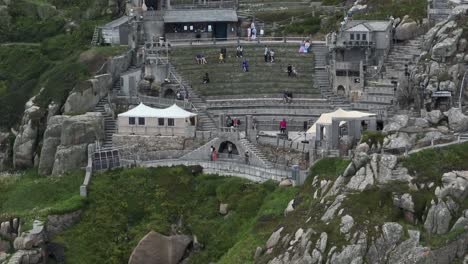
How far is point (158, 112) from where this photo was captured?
107 metres

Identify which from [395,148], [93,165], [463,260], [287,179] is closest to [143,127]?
[93,165]

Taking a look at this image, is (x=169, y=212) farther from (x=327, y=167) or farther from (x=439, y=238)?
(x=439, y=238)

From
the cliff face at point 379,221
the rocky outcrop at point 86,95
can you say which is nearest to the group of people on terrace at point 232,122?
the rocky outcrop at point 86,95

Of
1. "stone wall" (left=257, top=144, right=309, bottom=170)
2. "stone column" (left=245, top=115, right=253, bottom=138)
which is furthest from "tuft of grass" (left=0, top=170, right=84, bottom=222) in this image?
"stone wall" (left=257, top=144, right=309, bottom=170)

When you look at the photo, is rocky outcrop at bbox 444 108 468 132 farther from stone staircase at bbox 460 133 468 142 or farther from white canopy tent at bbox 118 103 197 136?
white canopy tent at bbox 118 103 197 136

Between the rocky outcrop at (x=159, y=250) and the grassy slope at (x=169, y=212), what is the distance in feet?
2.44

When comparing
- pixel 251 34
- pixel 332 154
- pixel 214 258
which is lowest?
pixel 214 258

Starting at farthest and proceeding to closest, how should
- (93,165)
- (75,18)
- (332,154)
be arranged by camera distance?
(75,18) → (93,165) → (332,154)

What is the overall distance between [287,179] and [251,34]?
1112 inches

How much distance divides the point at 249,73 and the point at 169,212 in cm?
1930

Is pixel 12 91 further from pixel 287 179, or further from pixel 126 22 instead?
pixel 287 179

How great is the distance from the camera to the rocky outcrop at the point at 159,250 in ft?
309

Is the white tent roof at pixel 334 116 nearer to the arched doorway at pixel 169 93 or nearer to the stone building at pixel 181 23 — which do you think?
the arched doorway at pixel 169 93

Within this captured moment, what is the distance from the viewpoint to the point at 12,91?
118688 millimetres
